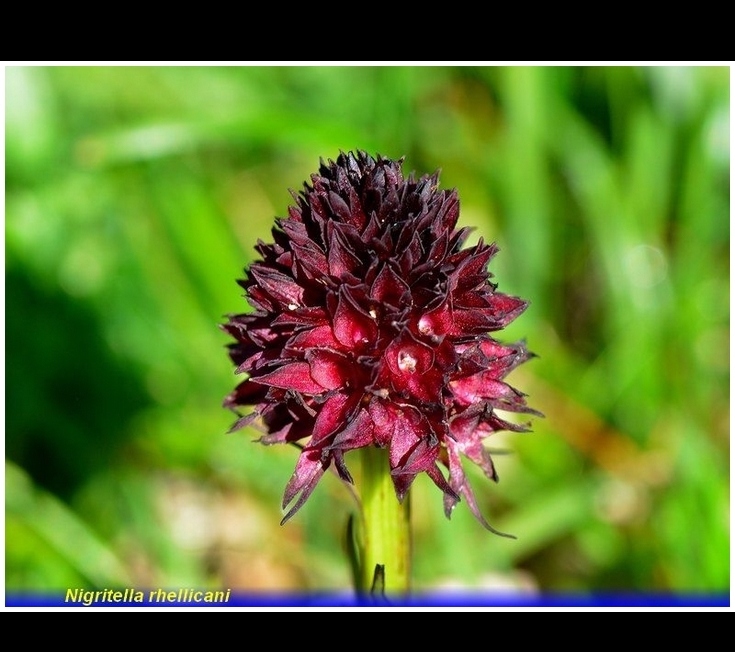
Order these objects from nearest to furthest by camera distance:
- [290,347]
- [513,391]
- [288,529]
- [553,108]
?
[290,347]
[513,391]
[288,529]
[553,108]

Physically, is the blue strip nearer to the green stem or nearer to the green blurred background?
the green blurred background

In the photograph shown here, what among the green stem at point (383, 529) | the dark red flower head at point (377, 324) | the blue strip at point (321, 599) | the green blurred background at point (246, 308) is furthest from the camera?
the green blurred background at point (246, 308)

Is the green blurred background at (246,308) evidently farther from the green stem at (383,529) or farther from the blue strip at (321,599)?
the green stem at (383,529)

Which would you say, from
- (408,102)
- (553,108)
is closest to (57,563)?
(408,102)

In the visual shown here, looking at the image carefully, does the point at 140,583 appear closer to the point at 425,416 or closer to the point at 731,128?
the point at 425,416

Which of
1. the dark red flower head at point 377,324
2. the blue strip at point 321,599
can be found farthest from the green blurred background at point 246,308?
the dark red flower head at point 377,324

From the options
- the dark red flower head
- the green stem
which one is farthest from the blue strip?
the dark red flower head
